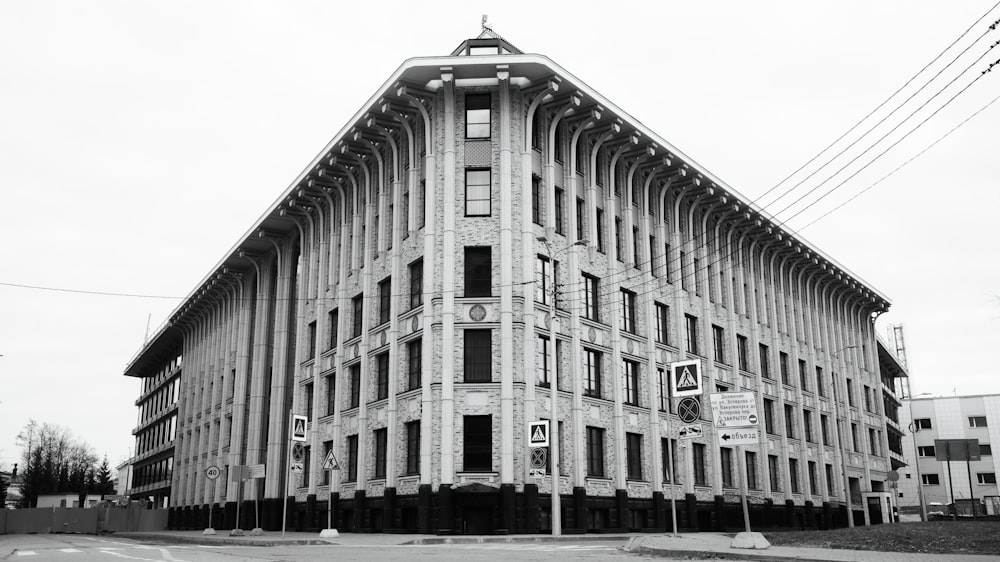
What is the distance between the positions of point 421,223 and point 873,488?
1520 inches

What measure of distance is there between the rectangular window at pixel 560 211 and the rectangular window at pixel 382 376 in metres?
8.29

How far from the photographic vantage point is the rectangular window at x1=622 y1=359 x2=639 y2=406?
34.0 meters

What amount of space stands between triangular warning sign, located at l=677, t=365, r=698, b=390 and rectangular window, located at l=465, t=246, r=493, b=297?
12330mm

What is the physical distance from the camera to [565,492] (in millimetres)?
29562

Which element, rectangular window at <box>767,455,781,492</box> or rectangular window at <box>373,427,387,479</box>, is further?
rectangular window at <box>767,455,781,492</box>

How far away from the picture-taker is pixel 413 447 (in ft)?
100

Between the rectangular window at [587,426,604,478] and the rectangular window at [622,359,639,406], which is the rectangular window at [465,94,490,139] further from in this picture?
the rectangular window at [587,426,604,478]

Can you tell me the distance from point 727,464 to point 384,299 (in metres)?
17.5

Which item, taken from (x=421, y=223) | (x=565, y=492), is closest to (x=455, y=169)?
Answer: (x=421, y=223)

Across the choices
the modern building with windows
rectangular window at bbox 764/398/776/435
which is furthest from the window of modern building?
rectangular window at bbox 764/398/776/435

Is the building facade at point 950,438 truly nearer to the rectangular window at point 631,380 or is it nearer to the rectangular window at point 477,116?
the rectangular window at point 631,380

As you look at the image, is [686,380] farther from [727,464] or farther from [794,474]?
[794,474]

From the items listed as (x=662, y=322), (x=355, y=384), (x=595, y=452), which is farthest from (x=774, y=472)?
(x=355, y=384)

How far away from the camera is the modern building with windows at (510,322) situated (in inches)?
1163
